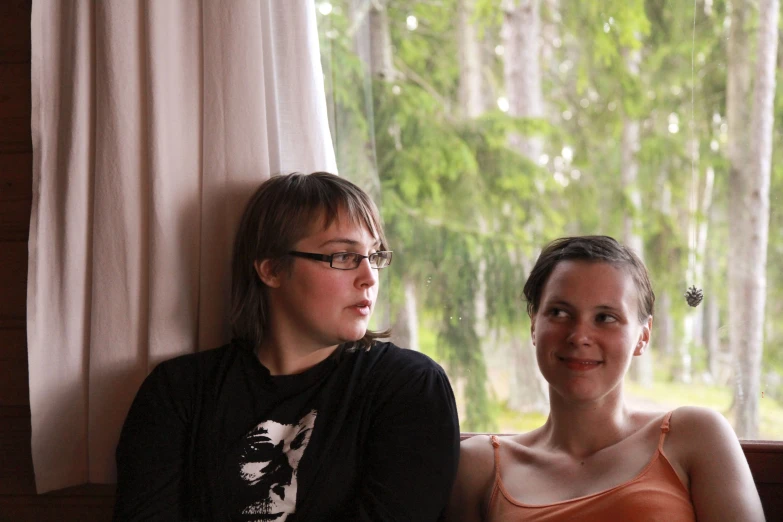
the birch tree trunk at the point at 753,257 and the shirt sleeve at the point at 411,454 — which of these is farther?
the birch tree trunk at the point at 753,257

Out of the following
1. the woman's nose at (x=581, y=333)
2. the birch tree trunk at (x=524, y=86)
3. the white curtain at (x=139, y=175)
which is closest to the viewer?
the woman's nose at (x=581, y=333)

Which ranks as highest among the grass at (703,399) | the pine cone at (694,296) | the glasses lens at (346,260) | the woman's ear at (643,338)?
the glasses lens at (346,260)

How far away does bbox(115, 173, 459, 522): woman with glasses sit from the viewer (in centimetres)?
136

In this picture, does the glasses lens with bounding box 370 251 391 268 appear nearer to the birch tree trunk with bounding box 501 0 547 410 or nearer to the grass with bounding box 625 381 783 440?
the birch tree trunk with bounding box 501 0 547 410

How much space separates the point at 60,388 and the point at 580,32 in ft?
4.78

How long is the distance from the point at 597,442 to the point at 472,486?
0.85ft

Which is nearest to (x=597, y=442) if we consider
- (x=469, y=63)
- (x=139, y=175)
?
(x=469, y=63)

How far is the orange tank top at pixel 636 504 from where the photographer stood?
1246 mm

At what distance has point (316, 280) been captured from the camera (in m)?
1.42

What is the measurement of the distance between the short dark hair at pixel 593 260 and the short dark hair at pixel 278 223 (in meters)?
0.33

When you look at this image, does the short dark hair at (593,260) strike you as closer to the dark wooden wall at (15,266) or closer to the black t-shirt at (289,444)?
the black t-shirt at (289,444)

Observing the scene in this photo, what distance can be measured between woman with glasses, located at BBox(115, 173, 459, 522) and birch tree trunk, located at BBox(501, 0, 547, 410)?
0.44m

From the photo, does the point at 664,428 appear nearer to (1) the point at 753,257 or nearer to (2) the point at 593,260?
(2) the point at 593,260

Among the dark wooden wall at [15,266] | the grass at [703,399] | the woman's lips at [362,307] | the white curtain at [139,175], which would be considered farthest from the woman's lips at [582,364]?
the dark wooden wall at [15,266]
